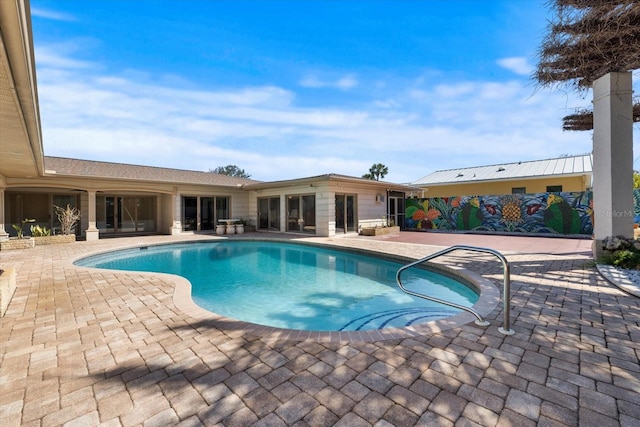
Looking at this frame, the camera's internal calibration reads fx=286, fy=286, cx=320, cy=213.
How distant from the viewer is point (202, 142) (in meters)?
18.3

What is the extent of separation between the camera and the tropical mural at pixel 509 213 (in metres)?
12.6

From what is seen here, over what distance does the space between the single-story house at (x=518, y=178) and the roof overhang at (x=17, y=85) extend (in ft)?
59.3

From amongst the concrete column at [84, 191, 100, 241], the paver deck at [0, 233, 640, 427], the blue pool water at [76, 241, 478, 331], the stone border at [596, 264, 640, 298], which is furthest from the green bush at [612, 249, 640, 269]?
the concrete column at [84, 191, 100, 241]

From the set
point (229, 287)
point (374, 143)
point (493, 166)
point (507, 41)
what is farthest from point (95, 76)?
point (493, 166)

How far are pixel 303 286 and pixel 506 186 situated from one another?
18348 millimetres

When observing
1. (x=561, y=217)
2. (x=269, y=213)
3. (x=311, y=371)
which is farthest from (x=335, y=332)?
(x=561, y=217)

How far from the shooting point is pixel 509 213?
14242mm

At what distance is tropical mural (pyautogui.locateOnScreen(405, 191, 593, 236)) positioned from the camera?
12625 millimetres

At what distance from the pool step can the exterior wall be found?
16406 mm

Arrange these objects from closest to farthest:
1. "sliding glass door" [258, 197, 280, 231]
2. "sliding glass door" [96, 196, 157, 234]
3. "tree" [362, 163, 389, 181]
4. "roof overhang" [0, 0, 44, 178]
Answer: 1. "roof overhang" [0, 0, 44, 178]
2. "sliding glass door" [96, 196, 157, 234]
3. "sliding glass door" [258, 197, 280, 231]
4. "tree" [362, 163, 389, 181]

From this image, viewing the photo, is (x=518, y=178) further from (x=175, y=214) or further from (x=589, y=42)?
(x=175, y=214)

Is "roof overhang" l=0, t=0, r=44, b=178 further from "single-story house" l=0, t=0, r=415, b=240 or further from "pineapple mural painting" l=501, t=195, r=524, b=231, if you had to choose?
"pineapple mural painting" l=501, t=195, r=524, b=231

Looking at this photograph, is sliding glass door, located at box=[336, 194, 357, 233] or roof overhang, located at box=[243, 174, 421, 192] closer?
roof overhang, located at box=[243, 174, 421, 192]

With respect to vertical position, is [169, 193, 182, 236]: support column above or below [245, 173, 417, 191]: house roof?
below
